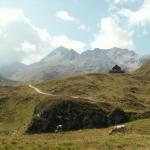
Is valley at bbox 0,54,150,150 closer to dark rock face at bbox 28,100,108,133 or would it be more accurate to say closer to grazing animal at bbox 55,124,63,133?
dark rock face at bbox 28,100,108,133

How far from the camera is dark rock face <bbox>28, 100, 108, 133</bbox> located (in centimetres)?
8731

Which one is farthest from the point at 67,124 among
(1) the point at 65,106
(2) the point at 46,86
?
(2) the point at 46,86

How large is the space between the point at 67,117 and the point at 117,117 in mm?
13277

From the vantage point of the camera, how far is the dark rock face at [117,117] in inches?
3665

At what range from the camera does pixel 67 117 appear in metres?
90.6

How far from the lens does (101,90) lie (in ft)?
458

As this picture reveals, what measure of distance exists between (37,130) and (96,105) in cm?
1928

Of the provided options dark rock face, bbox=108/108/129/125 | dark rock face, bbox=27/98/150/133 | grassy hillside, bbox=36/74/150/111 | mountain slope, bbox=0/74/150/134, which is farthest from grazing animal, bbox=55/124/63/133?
grassy hillside, bbox=36/74/150/111

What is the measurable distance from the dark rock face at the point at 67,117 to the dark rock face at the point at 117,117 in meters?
1.51

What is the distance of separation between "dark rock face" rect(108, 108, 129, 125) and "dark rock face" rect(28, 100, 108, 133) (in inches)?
59.4

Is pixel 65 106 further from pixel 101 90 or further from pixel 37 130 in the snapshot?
pixel 101 90

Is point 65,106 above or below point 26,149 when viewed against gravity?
above

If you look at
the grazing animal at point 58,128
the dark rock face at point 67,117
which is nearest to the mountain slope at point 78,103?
the dark rock face at point 67,117

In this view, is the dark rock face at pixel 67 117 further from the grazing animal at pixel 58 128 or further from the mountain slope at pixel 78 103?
the grazing animal at pixel 58 128
